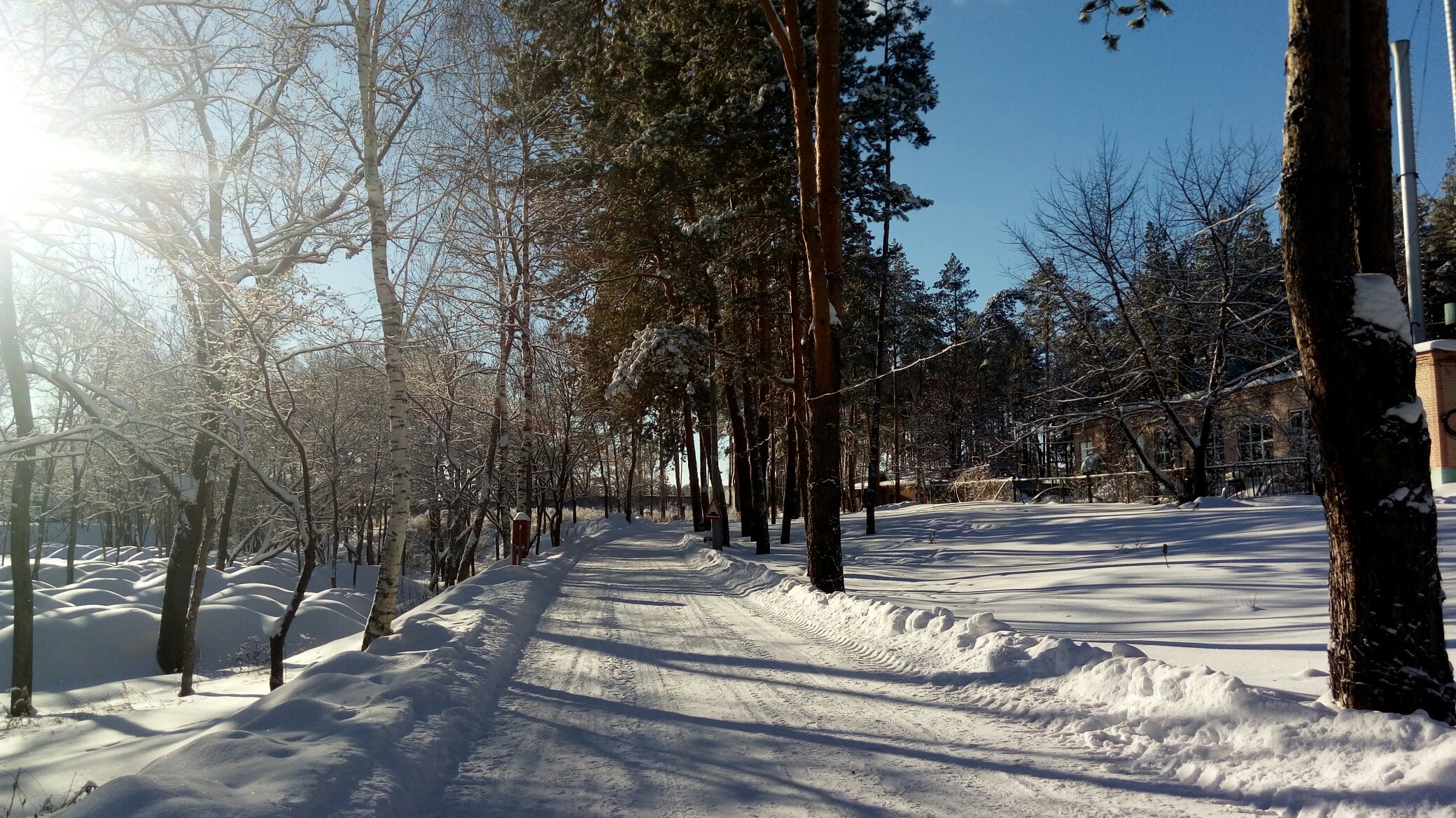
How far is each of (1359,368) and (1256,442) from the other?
26.3 meters

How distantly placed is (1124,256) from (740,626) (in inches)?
612

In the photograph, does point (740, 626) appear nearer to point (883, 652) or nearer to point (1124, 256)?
point (883, 652)

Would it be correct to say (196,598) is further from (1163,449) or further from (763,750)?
(1163,449)

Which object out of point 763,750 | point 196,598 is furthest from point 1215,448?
point 196,598

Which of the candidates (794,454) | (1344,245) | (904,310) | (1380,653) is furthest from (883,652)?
(904,310)

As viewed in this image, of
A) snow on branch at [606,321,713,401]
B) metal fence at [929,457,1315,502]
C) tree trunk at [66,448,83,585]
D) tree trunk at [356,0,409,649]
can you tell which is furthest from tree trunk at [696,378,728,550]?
tree trunk at [66,448,83,585]

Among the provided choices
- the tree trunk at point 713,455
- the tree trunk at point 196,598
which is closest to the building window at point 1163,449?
the tree trunk at point 713,455

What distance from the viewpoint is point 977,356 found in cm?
5084

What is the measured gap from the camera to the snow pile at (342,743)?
12.2 feet

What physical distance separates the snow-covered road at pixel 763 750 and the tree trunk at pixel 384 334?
9.82 feet

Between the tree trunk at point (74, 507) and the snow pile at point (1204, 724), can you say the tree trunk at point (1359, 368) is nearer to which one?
the snow pile at point (1204, 724)

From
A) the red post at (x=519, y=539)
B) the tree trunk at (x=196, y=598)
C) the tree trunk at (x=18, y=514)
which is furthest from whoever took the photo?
the red post at (x=519, y=539)

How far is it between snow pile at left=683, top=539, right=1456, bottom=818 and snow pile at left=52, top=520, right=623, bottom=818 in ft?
12.6

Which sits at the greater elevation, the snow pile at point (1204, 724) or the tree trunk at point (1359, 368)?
the tree trunk at point (1359, 368)
